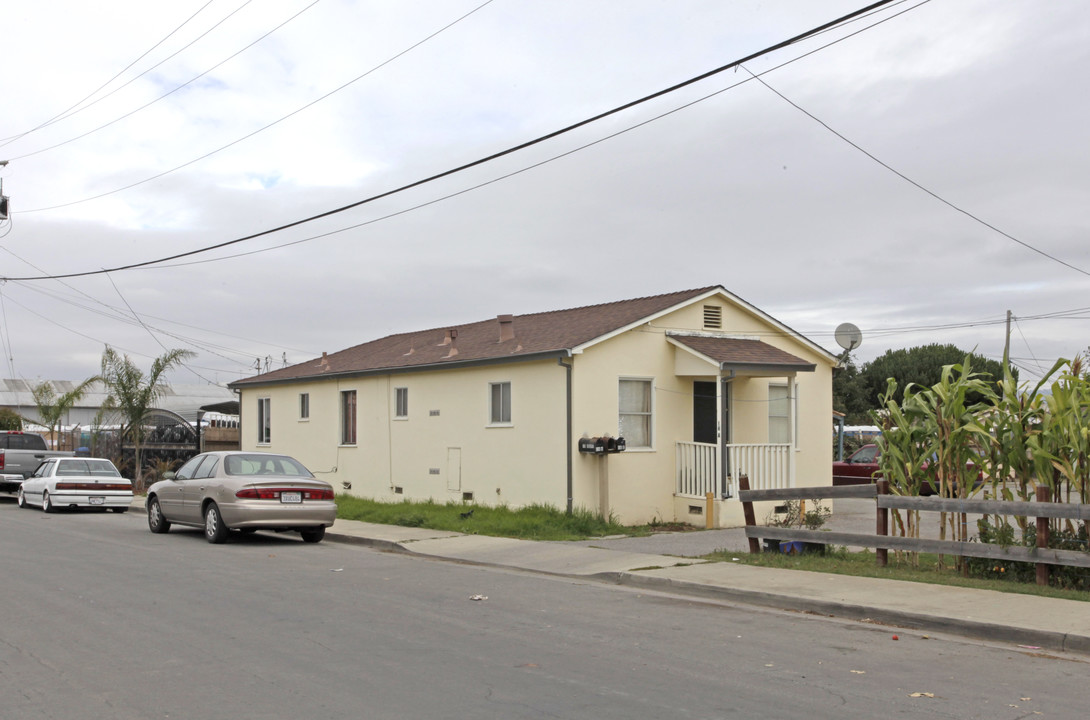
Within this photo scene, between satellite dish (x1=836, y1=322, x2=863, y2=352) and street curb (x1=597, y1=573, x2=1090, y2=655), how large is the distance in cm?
1119

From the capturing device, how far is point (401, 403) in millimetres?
22375

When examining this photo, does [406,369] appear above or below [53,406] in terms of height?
above

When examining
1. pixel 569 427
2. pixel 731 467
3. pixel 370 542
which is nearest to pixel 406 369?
pixel 569 427

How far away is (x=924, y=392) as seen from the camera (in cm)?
1220


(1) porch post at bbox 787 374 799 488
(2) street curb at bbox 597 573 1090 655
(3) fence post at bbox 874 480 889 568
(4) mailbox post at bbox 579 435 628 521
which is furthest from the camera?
(1) porch post at bbox 787 374 799 488

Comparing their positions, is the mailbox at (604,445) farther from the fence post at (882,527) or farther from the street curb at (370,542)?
the fence post at (882,527)

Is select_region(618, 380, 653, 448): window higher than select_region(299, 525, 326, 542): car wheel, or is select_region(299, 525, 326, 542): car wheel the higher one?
select_region(618, 380, 653, 448): window

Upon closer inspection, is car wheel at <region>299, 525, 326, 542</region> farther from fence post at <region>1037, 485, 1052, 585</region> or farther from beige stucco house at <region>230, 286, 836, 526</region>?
fence post at <region>1037, 485, 1052, 585</region>

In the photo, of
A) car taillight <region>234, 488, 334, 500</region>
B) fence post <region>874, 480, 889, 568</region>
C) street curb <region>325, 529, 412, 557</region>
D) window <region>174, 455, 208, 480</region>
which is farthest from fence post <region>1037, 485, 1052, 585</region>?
window <region>174, 455, 208, 480</region>

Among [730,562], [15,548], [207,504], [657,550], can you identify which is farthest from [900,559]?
[15,548]

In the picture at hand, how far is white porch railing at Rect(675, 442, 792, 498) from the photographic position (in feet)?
59.7

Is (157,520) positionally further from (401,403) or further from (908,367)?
(908,367)

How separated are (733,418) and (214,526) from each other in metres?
9.84

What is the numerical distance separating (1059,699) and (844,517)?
45.5ft
